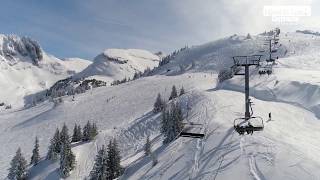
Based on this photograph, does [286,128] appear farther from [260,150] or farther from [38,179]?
[38,179]

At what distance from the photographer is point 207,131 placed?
6725cm

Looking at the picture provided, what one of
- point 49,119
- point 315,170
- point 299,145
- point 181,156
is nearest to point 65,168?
point 181,156

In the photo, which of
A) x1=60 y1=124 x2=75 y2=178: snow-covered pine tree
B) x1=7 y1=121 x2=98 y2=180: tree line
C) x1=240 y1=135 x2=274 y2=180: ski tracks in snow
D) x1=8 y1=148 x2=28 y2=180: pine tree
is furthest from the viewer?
x1=8 y1=148 x2=28 y2=180: pine tree

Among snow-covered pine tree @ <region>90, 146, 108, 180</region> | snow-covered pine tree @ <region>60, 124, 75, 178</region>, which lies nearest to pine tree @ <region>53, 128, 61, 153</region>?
snow-covered pine tree @ <region>60, 124, 75, 178</region>

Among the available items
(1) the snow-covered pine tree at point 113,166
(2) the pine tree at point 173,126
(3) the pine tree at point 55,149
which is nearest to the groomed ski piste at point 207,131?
(1) the snow-covered pine tree at point 113,166

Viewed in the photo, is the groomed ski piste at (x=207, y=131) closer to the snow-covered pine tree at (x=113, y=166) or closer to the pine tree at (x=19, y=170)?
the snow-covered pine tree at (x=113, y=166)

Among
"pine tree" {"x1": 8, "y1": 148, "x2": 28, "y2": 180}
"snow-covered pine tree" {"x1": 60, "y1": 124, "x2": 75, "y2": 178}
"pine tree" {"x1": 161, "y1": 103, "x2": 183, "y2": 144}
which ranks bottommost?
"pine tree" {"x1": 8, "y1": 148, "x2": 28, "y2": 180}

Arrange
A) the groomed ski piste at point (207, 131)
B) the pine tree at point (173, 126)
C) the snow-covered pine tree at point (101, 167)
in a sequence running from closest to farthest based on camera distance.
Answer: the groomed ski piste at point (207, 131) < the snow-covered pine tree at point (101, 167) < the pine tree at point (173, 126)

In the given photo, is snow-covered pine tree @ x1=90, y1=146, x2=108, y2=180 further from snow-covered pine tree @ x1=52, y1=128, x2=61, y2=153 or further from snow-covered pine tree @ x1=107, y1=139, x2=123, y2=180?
snow-covered pine tree @ x1=52, y1=128, x2=61, y2=153

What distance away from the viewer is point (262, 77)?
123938 mm

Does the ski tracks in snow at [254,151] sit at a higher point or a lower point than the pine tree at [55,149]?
higher

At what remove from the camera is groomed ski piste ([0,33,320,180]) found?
50.4m

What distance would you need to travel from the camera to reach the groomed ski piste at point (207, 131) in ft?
165

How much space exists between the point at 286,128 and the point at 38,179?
47133 mm
